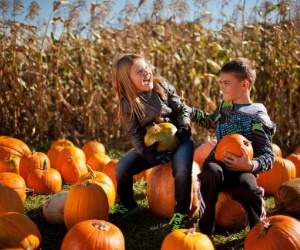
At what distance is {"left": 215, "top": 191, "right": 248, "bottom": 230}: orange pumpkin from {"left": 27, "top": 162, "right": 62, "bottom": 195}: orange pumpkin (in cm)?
191

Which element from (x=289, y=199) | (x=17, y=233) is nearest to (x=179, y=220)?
(x=289, y=199)

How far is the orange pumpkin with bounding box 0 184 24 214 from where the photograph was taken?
368 cm

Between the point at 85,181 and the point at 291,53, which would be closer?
the point at 85,181

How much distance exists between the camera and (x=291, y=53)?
6930mm

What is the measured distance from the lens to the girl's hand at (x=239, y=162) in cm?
345

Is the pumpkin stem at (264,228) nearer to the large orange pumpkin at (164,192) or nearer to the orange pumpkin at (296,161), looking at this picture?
the large orange pumpkin at (164,192)

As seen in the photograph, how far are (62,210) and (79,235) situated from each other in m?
0.92

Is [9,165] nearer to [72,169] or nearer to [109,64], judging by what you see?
[72,169]

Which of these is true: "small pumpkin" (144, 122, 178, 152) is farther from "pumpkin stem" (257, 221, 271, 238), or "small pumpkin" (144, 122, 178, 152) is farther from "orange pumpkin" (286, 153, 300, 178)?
"orange pumpkin" (286, 153, 300, 178)

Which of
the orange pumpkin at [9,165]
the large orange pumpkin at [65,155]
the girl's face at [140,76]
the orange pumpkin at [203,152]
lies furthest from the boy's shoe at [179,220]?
the orange pumpkin at [9,165]

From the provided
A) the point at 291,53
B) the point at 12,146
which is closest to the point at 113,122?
the point at 12,146

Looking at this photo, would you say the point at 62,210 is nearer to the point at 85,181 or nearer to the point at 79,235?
the point at 85,181

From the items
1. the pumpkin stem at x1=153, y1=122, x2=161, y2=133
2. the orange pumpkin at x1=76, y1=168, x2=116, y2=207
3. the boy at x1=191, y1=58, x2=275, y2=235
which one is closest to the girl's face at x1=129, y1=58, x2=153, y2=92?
the pumpkin stem at x1=153, y1=122, x2=161, y2=133

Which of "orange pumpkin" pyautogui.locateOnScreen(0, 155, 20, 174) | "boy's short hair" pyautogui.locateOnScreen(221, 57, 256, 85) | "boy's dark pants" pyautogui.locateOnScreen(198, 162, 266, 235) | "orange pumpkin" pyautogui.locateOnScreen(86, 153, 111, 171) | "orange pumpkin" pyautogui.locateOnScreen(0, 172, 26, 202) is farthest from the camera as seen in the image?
"orange pumpkin" pyautogui.locateOnScreen(86, 153, 111, 171)
